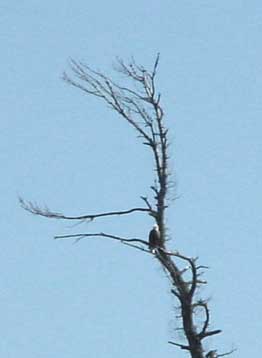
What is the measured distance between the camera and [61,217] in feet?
78.9

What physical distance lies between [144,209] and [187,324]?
5.81 ft

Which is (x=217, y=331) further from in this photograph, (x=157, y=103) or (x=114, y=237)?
(x=157, y=103)

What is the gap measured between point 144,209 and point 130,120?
130 centimetres

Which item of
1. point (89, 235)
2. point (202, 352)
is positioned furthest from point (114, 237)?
point (202, 352)

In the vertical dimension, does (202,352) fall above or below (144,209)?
below

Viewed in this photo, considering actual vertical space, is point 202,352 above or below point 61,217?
below

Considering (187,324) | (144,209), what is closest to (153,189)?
(144,209)

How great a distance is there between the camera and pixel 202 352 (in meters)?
23.0

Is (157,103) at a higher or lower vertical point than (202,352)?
higher

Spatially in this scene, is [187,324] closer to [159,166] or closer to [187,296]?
[187,296]

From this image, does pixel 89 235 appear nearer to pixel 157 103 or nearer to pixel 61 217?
pixel 61 217

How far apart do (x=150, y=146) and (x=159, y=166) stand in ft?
1.04

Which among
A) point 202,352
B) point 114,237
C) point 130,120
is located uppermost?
point 130,120

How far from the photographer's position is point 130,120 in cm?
2405
